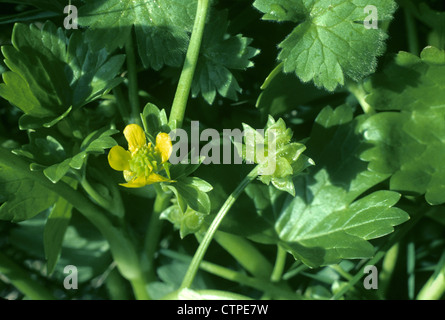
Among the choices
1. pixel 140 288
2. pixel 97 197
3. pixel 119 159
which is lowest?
pixel 140 288

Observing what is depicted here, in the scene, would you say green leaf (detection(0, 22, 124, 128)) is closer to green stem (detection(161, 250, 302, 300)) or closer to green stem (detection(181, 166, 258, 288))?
green stem (detection(181, 166, 258, 288))

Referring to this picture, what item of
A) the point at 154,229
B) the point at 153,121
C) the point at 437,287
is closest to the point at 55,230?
the point at 154,229

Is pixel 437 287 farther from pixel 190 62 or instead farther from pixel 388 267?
pixel 190 62

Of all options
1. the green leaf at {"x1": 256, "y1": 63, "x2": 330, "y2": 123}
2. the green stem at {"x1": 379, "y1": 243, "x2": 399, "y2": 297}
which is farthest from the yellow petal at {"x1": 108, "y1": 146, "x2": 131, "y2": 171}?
the green stem at {"x1": 379, "y1": 243, "x2": 399, "y2": 297}

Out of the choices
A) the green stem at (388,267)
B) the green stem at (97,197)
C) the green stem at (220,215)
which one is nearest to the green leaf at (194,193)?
the green stem at (220,215)

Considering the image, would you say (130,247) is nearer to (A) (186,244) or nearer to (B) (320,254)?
(A) (186,244)

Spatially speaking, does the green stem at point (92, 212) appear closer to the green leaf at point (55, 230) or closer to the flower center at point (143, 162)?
the green leaf at point (55, 230)
